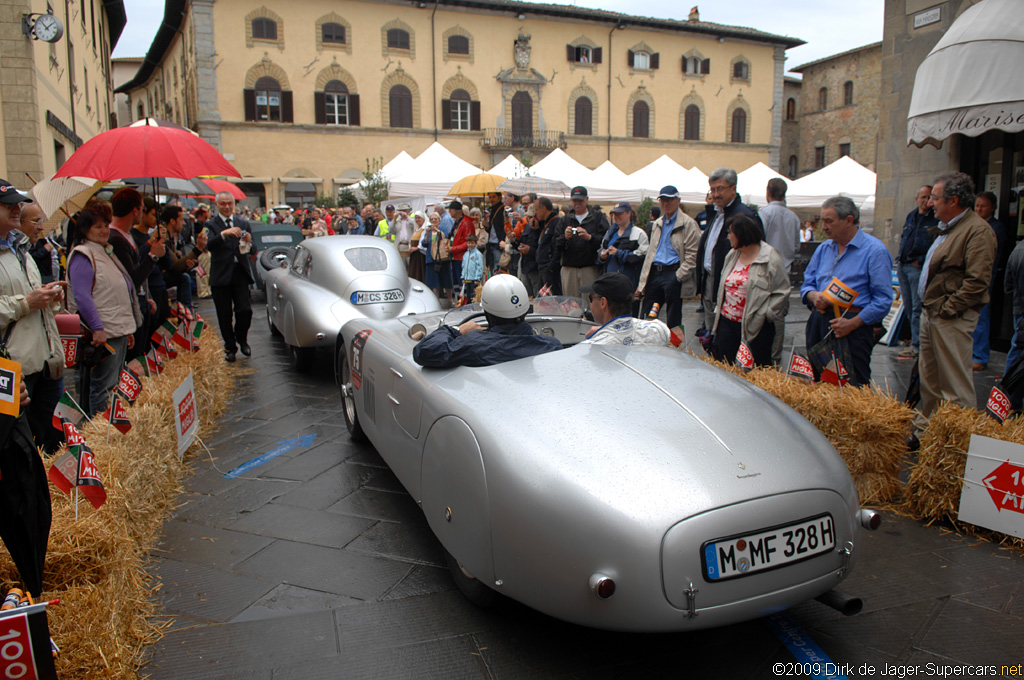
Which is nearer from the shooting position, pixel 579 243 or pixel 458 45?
pixel 579 243

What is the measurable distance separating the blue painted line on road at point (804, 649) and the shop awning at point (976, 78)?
5.04 metres

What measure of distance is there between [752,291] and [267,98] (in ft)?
109

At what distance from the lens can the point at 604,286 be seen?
3.36m

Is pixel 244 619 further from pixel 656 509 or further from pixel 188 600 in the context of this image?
pixel 656 509

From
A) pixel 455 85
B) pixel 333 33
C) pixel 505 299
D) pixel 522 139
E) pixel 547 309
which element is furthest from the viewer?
pixel 522 139

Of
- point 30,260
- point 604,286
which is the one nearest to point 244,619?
point 30,260

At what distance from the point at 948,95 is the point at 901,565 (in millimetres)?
4858

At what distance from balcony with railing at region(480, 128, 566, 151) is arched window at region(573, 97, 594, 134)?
1.25m

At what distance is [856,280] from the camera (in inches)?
169

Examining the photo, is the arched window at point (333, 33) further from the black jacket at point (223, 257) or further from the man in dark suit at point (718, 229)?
the man in dark suit at point (718, 229)

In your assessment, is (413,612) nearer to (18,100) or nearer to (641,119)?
(18,100)

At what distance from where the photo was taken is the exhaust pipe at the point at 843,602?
220 centimetres

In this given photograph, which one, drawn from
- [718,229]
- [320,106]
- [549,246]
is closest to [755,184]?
[549,246]

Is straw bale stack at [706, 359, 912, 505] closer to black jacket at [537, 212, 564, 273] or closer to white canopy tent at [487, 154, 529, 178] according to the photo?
black jacket at [537, 212, 564, 273]
